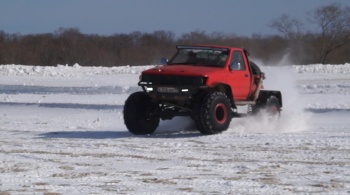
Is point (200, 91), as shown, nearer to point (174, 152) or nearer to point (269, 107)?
point (269, 107)

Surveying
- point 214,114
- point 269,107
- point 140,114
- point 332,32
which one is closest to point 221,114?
point 214,114

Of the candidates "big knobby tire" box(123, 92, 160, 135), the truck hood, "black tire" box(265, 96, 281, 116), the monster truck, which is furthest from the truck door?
"big knobby tire" box(123, 92, 160, 135)

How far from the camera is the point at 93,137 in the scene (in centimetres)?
1559

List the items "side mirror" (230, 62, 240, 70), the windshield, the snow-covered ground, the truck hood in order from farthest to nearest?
the windshield → "side mirror" (230, 62, 240, 70) → the truck hood → the snow-covered ground

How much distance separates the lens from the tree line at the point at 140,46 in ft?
159

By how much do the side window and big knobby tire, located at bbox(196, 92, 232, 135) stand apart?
36.1 inches

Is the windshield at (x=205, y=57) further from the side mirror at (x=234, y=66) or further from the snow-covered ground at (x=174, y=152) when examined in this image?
the snow-covered ground at (x=174, y=152)

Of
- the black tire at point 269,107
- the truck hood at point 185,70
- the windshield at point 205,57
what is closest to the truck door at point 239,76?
the windshield at point 205,57

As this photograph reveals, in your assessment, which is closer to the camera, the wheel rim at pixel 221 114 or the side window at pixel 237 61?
the wheel rim at pixel 221 114

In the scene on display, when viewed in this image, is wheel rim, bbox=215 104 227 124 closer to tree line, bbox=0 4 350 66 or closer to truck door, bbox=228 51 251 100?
truck door, bbox=228 51 251 100

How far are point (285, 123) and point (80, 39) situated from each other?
4672cm

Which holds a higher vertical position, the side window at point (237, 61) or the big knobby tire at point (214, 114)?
the side window at point (237, 61)

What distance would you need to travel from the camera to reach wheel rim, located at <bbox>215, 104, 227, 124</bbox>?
1550 cm

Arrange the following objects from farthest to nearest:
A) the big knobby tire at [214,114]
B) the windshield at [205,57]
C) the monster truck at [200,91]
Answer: the windshield at [205,57], the monster truck at [200,91], the big knobby tire at [214,114]
